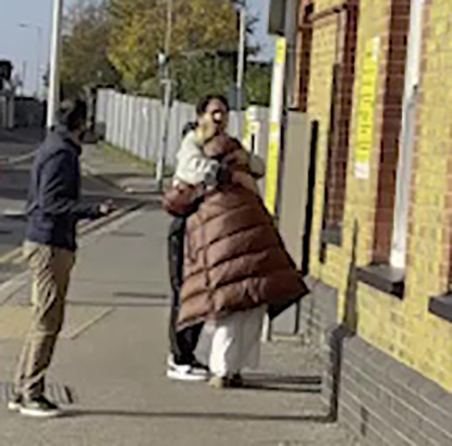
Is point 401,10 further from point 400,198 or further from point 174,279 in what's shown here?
point 174,279

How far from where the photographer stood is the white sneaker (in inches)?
386

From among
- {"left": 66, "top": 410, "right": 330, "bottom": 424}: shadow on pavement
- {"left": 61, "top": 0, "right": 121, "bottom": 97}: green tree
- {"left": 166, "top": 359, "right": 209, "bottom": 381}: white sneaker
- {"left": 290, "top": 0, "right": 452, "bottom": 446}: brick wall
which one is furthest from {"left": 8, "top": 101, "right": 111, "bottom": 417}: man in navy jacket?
{"left": 61, "top": 0, "right": 121, "bottom": 97}: green tree

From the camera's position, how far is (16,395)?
8609mm

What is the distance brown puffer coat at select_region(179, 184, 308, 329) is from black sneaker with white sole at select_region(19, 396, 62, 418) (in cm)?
128

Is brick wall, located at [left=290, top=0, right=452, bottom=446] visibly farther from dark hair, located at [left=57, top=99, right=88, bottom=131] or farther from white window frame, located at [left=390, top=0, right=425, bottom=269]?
dark hair, located at [left=57, top=99, right=88, bottom=131]

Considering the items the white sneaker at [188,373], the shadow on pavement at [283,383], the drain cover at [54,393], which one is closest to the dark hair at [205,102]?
the white sneaker at [188,373]

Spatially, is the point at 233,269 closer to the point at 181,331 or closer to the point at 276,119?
the point at 181,331

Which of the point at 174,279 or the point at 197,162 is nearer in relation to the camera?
the point at 197,162

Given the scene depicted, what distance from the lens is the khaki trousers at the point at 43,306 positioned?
835 centimetres

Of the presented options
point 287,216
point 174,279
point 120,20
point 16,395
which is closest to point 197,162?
point 174,279

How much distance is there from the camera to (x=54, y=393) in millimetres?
9133

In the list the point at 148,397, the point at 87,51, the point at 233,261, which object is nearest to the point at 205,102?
the point at 233,261

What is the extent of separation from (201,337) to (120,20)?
59.4 meters

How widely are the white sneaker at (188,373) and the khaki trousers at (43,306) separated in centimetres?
148
